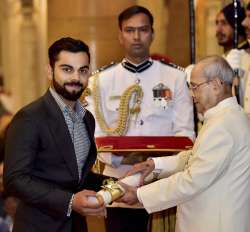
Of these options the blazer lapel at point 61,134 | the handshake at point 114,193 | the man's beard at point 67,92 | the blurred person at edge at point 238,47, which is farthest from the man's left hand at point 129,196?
the blurred person at edge at point 238,47

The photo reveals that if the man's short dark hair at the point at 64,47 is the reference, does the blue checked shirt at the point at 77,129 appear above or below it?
below

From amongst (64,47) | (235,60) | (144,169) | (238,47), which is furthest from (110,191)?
(238,47)

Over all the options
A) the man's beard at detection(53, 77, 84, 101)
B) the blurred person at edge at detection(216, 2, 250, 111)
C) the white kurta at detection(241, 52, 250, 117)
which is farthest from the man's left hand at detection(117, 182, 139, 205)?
the blurred person at edge at detection(216, 2, 250, 111)

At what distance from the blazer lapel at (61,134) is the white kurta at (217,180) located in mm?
517

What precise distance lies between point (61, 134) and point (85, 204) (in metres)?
0.32

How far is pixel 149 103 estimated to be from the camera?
4309 mm

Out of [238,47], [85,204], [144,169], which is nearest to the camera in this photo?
[85,204]

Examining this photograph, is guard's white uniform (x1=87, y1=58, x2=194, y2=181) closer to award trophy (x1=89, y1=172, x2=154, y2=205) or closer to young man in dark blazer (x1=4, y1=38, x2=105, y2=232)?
award trophy (x1=89, y1=172, x2=154, y2=205)

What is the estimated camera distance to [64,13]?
20.2 feet

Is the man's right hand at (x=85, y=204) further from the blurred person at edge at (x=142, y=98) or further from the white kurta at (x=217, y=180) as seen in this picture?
the blurred person at edge at (x=142, y=98)

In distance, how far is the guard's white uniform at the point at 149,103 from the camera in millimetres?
4254

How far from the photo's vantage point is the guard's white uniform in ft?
14.0

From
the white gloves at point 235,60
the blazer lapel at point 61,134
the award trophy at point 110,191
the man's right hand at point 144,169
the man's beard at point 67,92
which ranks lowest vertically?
the award trophy at point 110,191

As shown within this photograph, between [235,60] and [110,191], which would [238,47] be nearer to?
[235,60]
